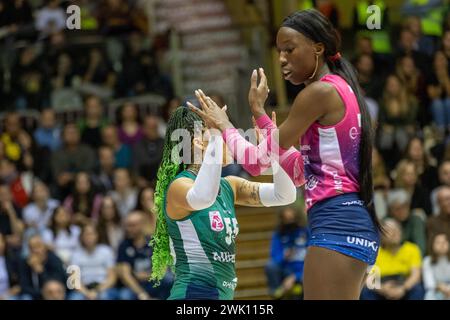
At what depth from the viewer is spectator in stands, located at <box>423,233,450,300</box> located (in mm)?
9742

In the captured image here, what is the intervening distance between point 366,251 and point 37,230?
6.61 meters

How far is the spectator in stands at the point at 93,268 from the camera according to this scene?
9891 millimetres

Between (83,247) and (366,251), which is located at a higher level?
(366,251)

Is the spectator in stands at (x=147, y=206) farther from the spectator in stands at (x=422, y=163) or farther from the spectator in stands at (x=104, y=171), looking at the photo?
the spectator in stands at (x=422, y=163)


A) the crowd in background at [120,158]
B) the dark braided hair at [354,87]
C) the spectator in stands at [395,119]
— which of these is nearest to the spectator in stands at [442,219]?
the crowd in background at [120,158]

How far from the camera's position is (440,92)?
1169cm

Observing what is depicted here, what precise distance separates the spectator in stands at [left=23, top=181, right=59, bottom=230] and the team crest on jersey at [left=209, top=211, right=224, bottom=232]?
236 inches

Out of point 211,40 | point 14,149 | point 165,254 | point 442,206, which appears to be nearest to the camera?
point 165,254

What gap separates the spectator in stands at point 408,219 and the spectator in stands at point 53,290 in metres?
3.37

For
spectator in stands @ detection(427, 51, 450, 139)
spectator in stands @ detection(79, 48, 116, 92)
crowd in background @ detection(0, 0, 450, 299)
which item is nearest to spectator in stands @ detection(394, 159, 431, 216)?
crowd in background @ detection(0, 0, 450, 299)

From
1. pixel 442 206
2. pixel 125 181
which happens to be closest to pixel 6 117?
pixel 125 181

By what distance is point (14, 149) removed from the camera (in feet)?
40.0
